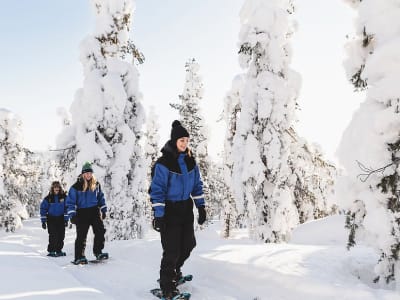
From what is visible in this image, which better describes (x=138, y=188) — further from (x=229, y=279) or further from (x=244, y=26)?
(x=229, y=279)

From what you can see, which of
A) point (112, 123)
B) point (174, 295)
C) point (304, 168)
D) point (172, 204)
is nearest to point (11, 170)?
point (112, 123)

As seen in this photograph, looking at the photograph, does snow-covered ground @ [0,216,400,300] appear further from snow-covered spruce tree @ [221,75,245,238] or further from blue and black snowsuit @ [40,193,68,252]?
snow-covered spruce tree @ [221,75,245,238]

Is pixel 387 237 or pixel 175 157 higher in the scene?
pixel 175 157

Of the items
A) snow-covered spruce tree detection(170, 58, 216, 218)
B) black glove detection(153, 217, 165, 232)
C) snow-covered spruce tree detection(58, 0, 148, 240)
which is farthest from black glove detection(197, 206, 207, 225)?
snow-covered spruce tree detection(170, 58, 216, 218)

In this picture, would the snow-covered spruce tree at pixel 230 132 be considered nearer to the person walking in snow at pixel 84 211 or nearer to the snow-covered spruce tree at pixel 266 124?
the snow-covered spruce tree at pixel 266 124

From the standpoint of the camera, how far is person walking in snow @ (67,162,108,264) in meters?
8.08

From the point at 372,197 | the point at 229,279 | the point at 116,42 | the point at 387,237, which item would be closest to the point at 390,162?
the point at 372,197

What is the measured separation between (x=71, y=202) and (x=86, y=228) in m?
0.66

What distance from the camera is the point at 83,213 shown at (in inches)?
324

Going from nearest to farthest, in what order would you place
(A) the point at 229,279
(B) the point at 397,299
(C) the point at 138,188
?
(B) the point at 397,299, (A) the point at 229,279, (C) the point at 138,188

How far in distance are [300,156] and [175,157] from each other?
45.0ft

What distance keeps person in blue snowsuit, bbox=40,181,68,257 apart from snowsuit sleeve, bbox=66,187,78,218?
288 cm

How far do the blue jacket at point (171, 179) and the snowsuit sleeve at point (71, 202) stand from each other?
11.3 ft

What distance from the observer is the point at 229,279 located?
6.20 metres
